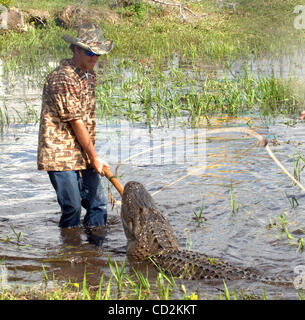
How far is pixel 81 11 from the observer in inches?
723

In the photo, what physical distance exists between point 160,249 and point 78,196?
862 millimetres

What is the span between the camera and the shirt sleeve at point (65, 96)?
4.39 meters

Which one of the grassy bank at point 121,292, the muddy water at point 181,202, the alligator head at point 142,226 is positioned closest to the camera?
the grassy bank at point 121,292

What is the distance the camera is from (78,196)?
4746mm

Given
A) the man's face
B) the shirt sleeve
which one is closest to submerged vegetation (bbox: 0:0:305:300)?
the shirt sleeve

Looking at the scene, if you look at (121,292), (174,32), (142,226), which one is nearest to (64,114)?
(142,226)

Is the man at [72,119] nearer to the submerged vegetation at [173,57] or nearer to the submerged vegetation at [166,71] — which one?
the submerged vegetation at [166,71]

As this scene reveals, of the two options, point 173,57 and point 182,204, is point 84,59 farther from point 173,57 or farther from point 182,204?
point 173,57

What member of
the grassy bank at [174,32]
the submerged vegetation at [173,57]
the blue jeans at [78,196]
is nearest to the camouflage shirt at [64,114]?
the blue jeans at [78,196]

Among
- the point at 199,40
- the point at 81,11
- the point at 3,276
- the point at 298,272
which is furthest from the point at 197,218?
the point at 81,11

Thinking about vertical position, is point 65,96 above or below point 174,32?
below

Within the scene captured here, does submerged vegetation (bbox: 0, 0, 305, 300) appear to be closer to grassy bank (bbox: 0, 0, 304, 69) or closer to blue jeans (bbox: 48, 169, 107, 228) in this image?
grassy bank (bbox: 0, 0, 304, 69)

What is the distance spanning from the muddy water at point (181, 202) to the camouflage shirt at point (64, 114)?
77cm
